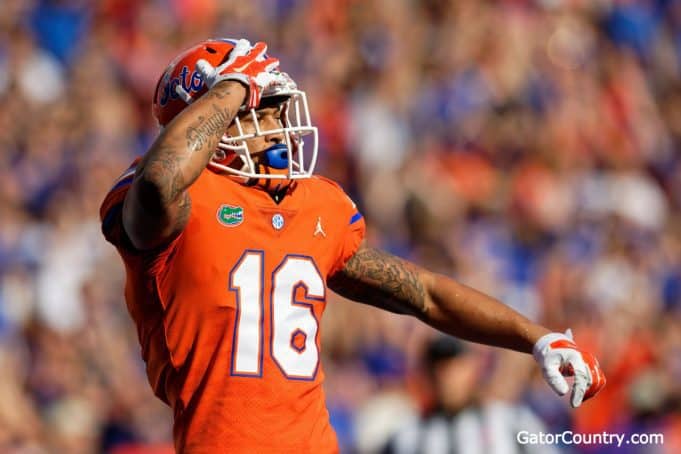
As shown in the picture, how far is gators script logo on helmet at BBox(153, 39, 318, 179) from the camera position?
3.66 m

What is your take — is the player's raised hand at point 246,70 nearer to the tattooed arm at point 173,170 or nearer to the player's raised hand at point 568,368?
the tattooed arm at point 173,170

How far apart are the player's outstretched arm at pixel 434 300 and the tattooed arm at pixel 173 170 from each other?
0.76 metres

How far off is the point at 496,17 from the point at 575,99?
100 cm

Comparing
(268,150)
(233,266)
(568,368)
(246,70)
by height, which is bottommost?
(568,368)

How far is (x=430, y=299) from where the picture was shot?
4.06m

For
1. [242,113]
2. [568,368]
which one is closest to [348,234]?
[242,113]

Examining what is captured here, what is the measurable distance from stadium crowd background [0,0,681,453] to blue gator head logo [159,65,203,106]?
2581mm

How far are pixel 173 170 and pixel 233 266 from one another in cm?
40

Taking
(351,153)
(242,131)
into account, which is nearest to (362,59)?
(351,153)

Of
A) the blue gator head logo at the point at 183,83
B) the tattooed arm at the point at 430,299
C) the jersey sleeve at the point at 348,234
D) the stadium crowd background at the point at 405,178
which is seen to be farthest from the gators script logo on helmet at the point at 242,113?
the stadium crowd background at the point at 405,178

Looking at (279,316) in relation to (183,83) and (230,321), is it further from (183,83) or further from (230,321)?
(183,83)

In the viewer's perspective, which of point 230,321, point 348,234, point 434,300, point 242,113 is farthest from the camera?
point 434,300

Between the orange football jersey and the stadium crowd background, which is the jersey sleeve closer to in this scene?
the orange football jersey

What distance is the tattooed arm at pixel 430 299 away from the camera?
157 inches
